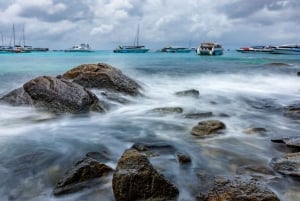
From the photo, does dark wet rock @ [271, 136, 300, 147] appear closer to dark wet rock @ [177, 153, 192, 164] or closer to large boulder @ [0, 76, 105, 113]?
dark wet rock @ [177, 153, 192, 164]

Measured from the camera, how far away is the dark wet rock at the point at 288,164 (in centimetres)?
612

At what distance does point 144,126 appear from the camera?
10.2 metres

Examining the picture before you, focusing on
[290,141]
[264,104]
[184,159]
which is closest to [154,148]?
[184,159]

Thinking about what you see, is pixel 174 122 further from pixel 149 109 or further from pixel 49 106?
pixel 49 106

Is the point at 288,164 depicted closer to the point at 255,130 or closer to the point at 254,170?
the point at 254,170

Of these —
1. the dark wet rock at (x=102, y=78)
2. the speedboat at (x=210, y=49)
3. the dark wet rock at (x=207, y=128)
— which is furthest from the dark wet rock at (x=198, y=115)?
the speedboat at (x=210, y=49)

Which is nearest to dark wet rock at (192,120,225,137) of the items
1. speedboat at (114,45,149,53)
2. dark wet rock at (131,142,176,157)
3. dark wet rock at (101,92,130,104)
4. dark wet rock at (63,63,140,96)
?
dark wet rock at (131,142,176,157)

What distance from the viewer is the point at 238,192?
16.0ft

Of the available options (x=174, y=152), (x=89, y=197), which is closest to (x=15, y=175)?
(x=89, y=197)

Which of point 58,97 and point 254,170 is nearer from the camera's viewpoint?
point 254,170

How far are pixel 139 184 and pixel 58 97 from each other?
6.76 meters

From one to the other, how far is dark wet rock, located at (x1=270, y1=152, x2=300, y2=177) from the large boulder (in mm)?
6457

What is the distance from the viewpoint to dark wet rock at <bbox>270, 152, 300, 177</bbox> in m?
6.12

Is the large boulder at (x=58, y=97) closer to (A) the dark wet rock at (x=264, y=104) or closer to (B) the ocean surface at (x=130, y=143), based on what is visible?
(B) the ocean surface at (x=130, y=143)
